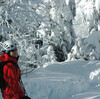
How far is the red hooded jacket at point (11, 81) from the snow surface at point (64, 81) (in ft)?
10.2

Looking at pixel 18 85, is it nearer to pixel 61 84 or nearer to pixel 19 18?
pixel 61 84

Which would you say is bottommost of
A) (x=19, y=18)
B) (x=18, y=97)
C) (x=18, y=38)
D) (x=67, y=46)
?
(x=67, y=46)

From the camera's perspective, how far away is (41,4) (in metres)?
8.29

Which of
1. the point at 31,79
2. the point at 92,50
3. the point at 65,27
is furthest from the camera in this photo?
the point at 65,27

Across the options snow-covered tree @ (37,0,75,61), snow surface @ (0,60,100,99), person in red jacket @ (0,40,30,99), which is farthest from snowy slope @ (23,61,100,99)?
snow-covered tree @ (37,0,75,61)

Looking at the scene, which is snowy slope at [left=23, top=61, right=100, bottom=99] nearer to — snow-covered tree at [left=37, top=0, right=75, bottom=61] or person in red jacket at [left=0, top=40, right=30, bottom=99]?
person in red jacket at [left=0, top=40, right=30, bottom=99]

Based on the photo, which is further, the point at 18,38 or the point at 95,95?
the point at 18,38

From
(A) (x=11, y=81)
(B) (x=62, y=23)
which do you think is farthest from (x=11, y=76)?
(B) (x=62, y=23)

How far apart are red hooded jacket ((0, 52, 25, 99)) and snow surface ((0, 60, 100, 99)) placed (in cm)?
310

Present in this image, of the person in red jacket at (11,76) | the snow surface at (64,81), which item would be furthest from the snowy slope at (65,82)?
the person in red jacket at (11,76)

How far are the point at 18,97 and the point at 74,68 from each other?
5.71 m

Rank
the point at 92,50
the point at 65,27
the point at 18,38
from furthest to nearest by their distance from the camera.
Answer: the point at 65,27 < the point at 92,50 < the point at 18,38

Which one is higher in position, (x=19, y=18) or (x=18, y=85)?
(x=19, y=18)

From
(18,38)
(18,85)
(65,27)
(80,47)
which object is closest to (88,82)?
(18,38)
